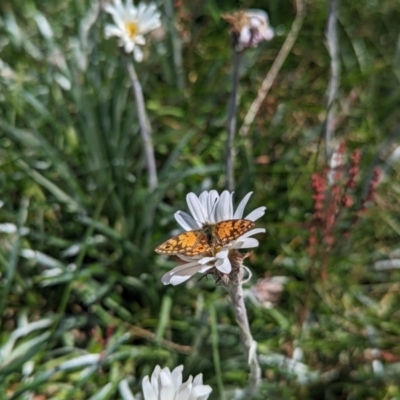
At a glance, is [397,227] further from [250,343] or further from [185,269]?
[185,269]

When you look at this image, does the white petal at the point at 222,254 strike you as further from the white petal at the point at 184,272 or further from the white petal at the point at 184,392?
the white petal at the point at 184,392

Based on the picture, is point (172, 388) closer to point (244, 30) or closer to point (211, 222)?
point (211, 222)

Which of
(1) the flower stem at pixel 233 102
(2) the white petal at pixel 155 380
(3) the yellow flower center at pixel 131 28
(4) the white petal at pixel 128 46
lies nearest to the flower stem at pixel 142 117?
(4) the white petal at pixel 128 46

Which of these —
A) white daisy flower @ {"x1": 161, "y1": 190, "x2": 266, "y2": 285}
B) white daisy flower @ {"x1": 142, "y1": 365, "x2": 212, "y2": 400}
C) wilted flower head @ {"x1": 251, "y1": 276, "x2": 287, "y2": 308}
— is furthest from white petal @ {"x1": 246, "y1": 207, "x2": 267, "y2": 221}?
wilted flower head @ {"x1": 251, "y1": 276, "x2": 287, "y2": 308}

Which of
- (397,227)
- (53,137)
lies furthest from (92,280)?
(397,227)

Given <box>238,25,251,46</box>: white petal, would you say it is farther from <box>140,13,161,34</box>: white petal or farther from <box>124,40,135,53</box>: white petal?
<box>140,13,161,34</box>: white petal

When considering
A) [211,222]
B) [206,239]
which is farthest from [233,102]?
[206,239]
